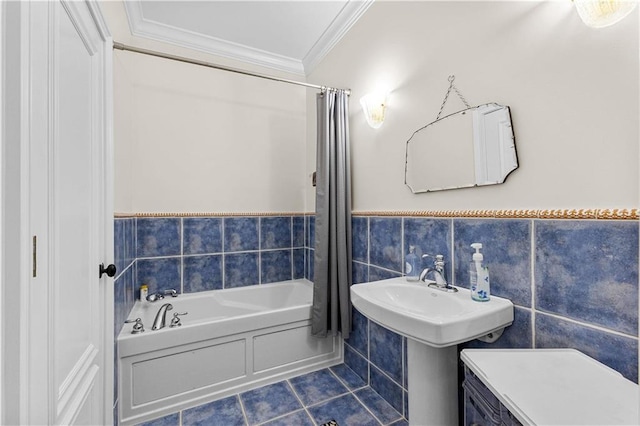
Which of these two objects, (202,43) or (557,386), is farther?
(202,43)

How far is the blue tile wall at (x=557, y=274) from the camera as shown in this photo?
828 millimetres

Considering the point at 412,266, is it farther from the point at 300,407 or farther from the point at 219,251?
the point at 219,251

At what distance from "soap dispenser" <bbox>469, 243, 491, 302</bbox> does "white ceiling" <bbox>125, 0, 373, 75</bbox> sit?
1.77m

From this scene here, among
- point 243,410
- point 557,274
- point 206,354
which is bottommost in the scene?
point 243,410

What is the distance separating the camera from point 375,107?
5.77 feet

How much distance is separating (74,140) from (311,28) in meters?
1.93

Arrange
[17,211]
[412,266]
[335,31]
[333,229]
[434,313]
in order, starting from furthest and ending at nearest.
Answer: [335,31] → [333,229] → [412,266] → [434,313] → [17,211]

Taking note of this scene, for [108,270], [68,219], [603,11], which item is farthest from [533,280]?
[108,270]

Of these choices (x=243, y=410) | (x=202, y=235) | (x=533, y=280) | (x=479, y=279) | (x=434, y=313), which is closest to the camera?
(x=533, y=280)

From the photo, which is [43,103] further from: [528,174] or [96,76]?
[528,174]

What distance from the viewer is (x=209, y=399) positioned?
1752 millimetres

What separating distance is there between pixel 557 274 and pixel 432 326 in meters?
0.48

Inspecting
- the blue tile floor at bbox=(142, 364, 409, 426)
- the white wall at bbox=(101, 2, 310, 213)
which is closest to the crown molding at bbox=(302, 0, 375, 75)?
the white wall at bbox=(101, 2, 310, 213)

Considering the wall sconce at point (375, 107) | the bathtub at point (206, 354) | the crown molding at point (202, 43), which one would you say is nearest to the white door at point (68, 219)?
the bathtub at point (206, 354)
